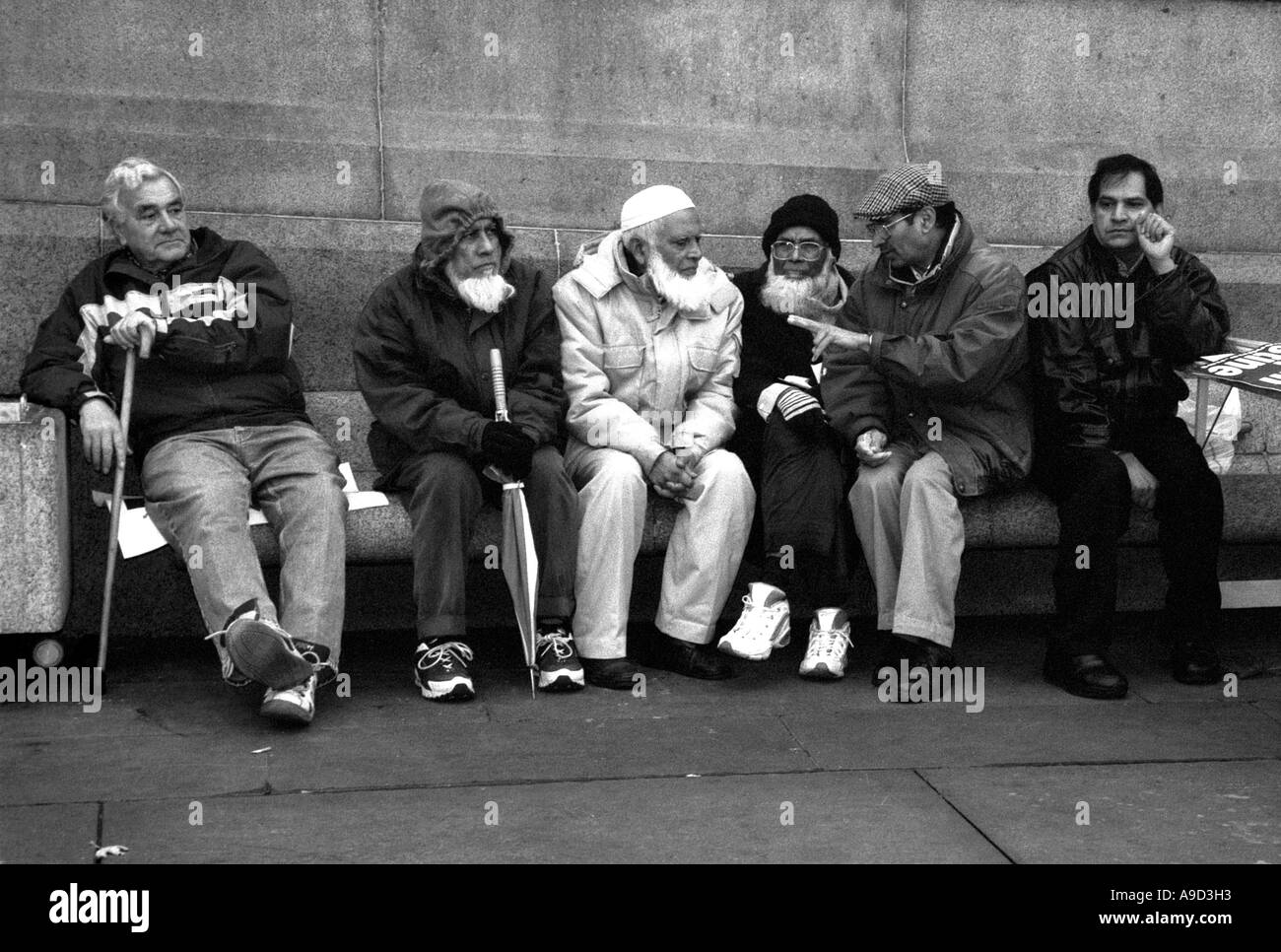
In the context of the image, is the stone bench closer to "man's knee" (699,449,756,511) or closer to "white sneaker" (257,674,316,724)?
"man's knee" (699,449,756,511)

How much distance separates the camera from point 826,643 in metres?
5.39

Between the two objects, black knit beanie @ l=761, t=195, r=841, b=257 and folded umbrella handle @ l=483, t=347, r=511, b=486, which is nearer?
folded umbrella handle @ l=483, t=347, r=511, b=486

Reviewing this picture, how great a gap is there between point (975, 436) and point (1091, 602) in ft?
2.20

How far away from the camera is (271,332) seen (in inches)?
213

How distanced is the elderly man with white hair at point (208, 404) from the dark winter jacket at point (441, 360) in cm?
26

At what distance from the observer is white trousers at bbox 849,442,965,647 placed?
5293 millimetres

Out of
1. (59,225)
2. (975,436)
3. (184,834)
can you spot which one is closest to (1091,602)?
(975,436)

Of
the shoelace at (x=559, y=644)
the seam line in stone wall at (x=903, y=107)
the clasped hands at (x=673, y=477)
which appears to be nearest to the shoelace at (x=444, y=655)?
the shoelace at (x=559, y=644)

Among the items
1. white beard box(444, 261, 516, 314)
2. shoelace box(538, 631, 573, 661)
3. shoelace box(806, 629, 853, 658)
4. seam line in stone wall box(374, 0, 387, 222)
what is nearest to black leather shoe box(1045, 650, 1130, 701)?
shoelace box(806, 629, 853, 658)

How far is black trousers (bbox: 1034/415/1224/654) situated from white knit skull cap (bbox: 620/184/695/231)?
1506 mm

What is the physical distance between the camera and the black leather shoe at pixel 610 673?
520cm

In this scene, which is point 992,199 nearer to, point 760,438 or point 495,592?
point 760,438

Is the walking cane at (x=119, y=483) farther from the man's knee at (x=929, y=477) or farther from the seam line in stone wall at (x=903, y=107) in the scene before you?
the seam line in stone wall at (x=903, y=107)

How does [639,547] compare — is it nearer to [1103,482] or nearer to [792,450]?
[792,450]
